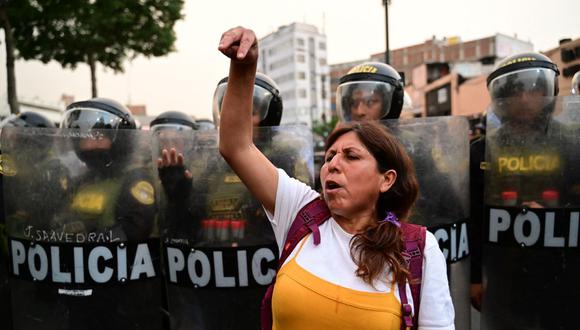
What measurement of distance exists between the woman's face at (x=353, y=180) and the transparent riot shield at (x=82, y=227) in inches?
48.8

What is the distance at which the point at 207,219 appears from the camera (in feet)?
8.04

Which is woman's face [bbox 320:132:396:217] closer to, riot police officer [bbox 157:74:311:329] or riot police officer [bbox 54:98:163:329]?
riot police officer [bbox 157:74:311:329]

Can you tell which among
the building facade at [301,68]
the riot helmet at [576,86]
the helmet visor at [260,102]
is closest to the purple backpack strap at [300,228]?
the helmet visor at [260,102]

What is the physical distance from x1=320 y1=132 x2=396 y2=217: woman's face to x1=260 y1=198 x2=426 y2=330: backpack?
0.08 m

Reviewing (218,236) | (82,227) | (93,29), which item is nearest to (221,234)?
(218,236)

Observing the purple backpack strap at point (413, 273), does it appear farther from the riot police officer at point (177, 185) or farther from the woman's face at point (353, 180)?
the riot police officer at point (177, 185)

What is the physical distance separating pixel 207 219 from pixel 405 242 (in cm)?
115

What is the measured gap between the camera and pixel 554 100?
8.43ft

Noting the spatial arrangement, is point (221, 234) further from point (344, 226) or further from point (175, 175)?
point (344, 226)

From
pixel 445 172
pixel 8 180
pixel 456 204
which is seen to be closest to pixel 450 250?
pixel 456 204

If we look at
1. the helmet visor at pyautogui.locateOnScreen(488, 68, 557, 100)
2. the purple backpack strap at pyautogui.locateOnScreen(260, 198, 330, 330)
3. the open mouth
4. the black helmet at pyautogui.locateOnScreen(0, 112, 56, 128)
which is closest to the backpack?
the purple backpack strap at pyautogui.locateOnScreen(260, 198, 330, 330)

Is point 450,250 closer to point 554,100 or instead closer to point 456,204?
point 456,204

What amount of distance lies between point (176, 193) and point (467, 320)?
5.61ft

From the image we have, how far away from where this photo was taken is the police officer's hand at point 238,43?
1524 mm
